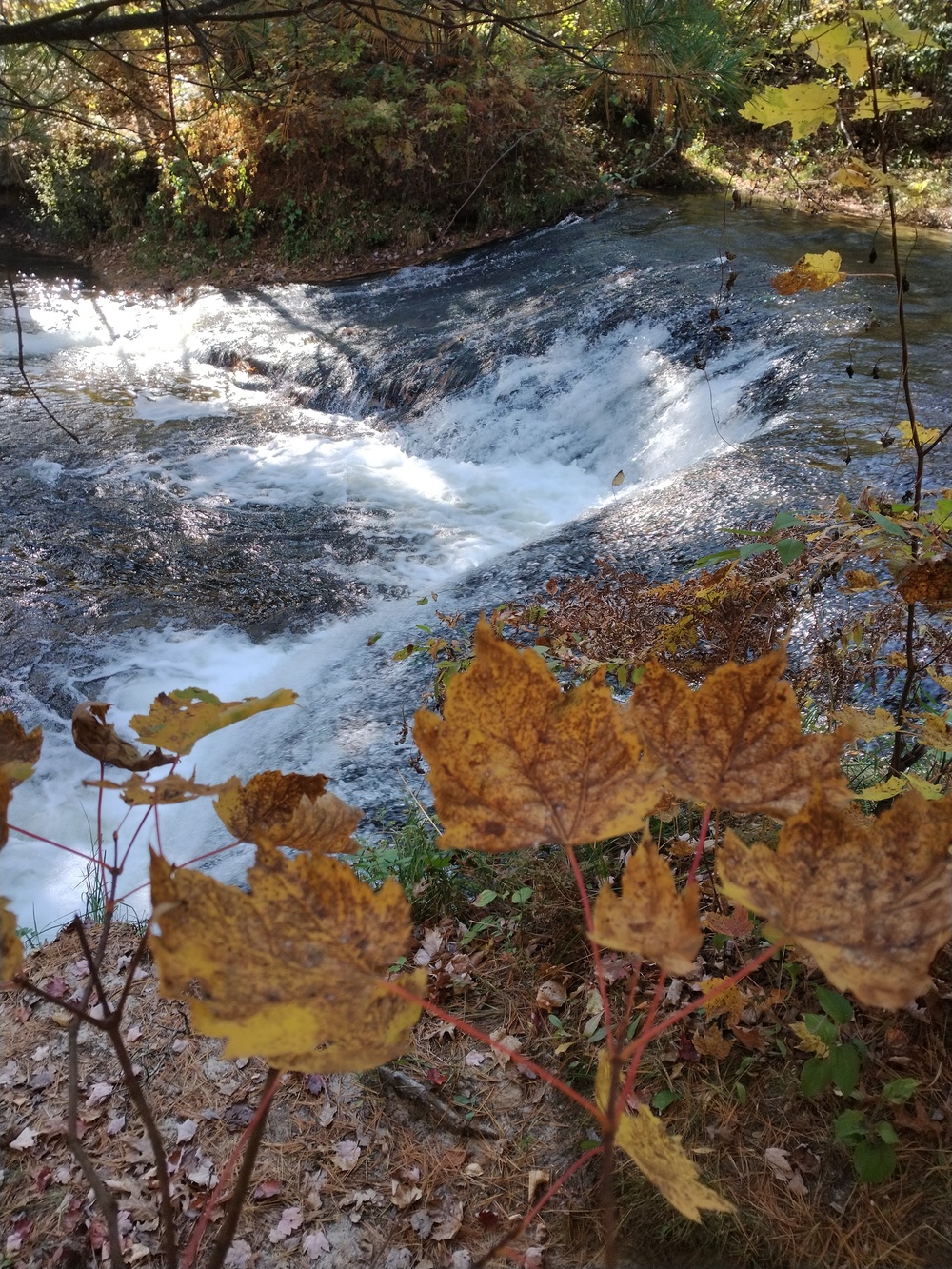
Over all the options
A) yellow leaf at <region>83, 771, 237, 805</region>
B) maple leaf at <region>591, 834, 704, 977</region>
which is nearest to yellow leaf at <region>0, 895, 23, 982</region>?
yellow leaf at <region>83, 771, 237, 805</region>

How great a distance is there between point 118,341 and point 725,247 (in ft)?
26.5

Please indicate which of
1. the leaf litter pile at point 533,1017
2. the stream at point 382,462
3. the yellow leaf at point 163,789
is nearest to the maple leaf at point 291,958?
the leaf litter pile at point 533,1017

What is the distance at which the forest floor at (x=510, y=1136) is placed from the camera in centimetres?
128

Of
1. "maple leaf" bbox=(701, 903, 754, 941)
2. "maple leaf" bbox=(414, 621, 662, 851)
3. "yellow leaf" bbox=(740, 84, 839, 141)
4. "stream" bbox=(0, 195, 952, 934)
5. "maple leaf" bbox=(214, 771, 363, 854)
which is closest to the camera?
"maple leaf" bbox=(414, 621, 662, 851)

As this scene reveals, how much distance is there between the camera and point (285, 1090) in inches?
66.8

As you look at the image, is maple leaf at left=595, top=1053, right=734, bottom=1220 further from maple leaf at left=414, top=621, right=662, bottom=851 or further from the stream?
the stream

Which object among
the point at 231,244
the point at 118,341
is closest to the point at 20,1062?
the point at 118,341

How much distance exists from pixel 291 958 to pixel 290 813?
0.25m

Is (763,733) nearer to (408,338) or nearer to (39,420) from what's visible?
(39,420)

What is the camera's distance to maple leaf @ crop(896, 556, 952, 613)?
1.43 m

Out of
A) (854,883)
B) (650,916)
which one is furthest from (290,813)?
(854,883)

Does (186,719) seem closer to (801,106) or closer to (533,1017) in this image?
(801,106)

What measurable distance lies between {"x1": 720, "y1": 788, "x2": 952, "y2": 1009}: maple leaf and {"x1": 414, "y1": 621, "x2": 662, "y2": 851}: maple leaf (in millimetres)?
91

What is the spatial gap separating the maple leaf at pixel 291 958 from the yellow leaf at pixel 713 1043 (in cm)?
125
